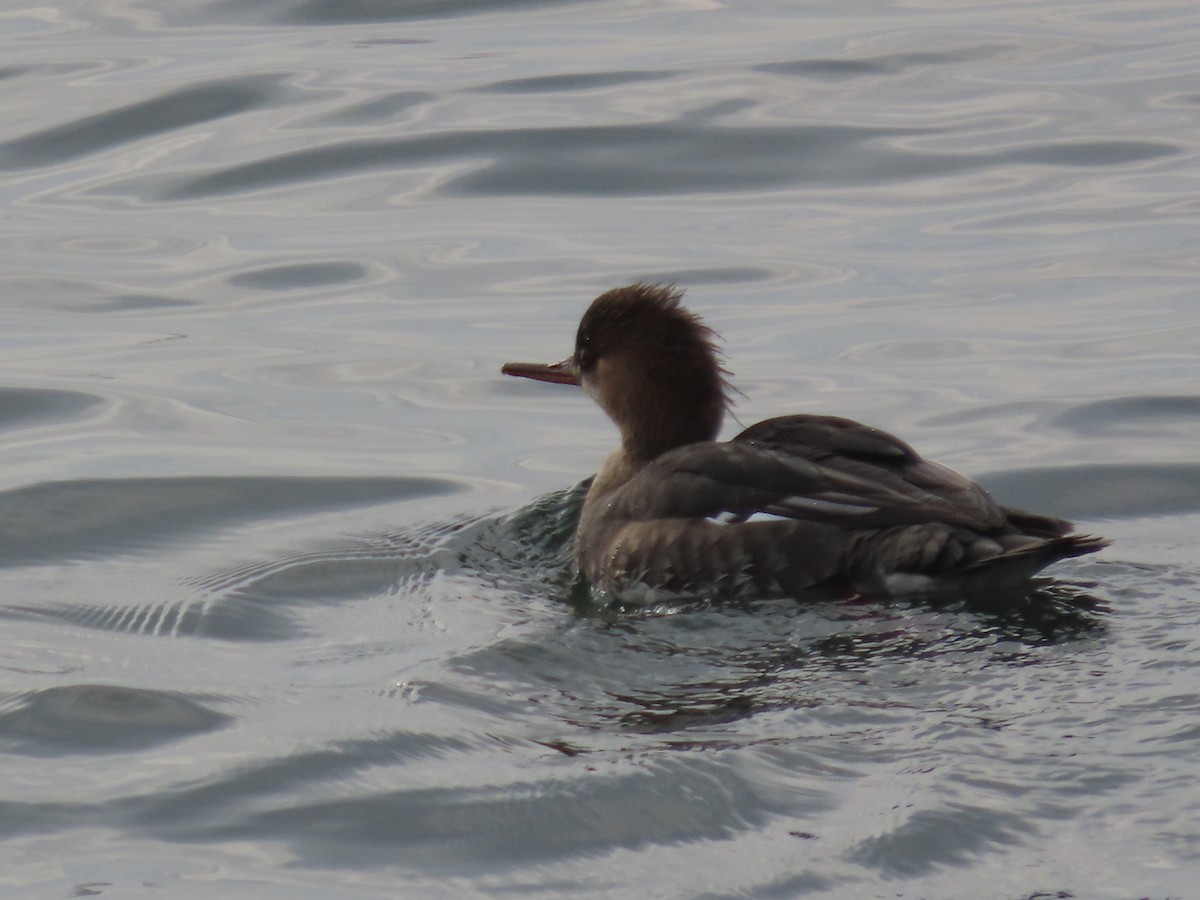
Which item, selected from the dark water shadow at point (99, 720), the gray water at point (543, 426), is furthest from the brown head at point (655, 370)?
the dark water shadow at point (99, 720)

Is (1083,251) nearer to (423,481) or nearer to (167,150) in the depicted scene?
(423,481)

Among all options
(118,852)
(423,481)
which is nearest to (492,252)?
(423,481)

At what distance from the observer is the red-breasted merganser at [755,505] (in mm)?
5840

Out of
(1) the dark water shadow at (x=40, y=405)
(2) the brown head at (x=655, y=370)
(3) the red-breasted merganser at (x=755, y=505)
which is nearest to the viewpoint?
(3) the red-breasted merganser at (x=755, y=505)

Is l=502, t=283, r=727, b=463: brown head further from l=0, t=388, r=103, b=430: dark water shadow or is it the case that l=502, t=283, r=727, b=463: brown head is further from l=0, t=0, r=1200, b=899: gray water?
l=0, t=388, r=103, b=430: dark water shadow

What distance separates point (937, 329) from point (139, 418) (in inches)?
147

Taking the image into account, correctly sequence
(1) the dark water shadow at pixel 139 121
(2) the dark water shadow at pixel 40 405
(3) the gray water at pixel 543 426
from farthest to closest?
(1) the dark water shadow at pixel 139 121
(2) the dark water shadow at pixel 40 405
(3) the gray water at pixel 543 426

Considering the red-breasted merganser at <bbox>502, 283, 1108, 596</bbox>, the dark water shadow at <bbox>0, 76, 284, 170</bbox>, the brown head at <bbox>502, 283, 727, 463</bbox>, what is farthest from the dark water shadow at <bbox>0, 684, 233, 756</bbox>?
the dark water shadow at <bbox>0, 76, 284, 170</bbox>

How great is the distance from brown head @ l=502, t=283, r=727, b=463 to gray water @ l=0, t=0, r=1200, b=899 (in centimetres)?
51

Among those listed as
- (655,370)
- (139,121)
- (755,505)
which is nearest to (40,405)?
(655,370)

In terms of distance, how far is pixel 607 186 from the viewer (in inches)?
476

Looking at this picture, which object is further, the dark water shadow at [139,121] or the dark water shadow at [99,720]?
the dark water shadow at [139,121]

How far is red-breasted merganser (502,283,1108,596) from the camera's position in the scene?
584 cm

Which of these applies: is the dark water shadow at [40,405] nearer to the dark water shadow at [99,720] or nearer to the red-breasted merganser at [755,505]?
→ the red-breasted merganser at [755,505]
